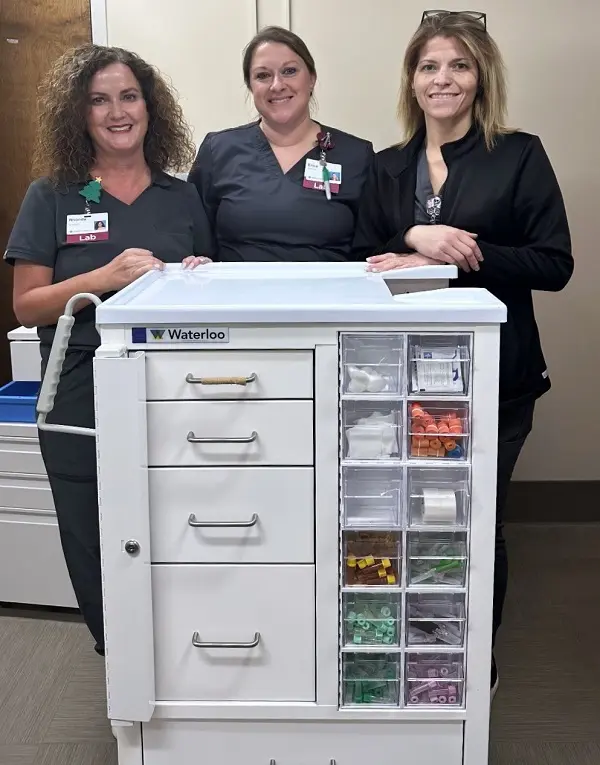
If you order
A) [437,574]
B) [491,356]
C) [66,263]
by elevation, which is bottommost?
[437,574]

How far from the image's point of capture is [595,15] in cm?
287

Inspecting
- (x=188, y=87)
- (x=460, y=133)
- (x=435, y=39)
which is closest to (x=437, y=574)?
(x=460, y=133)

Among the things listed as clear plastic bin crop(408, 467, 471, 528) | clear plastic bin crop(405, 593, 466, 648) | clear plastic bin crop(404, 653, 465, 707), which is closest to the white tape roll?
clear plastic bin crop(408, 467, 471, 528)

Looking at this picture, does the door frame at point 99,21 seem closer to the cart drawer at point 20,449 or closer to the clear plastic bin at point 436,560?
the cart drawer at point 20,449

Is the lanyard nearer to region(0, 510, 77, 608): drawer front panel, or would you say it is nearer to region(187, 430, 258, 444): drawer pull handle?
region(187, 430, 258, 444): drawer pull handle

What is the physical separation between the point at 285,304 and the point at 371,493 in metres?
0.36

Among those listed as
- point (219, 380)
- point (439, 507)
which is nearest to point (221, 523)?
point (219, 380)

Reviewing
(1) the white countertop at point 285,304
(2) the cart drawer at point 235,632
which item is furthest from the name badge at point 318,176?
(2) the cart drawer at point 235,632

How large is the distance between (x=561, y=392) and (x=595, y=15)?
126 cm

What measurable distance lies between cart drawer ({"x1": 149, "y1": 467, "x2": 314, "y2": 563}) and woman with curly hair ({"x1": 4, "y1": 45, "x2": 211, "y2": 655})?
0.46 metres

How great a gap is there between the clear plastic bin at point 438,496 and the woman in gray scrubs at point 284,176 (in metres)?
0.79

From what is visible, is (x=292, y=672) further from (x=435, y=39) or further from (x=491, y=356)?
(x=435, y=39)

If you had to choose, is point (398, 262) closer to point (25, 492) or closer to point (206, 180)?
point (206, 180)

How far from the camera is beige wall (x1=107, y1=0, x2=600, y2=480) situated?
2.86 meters
